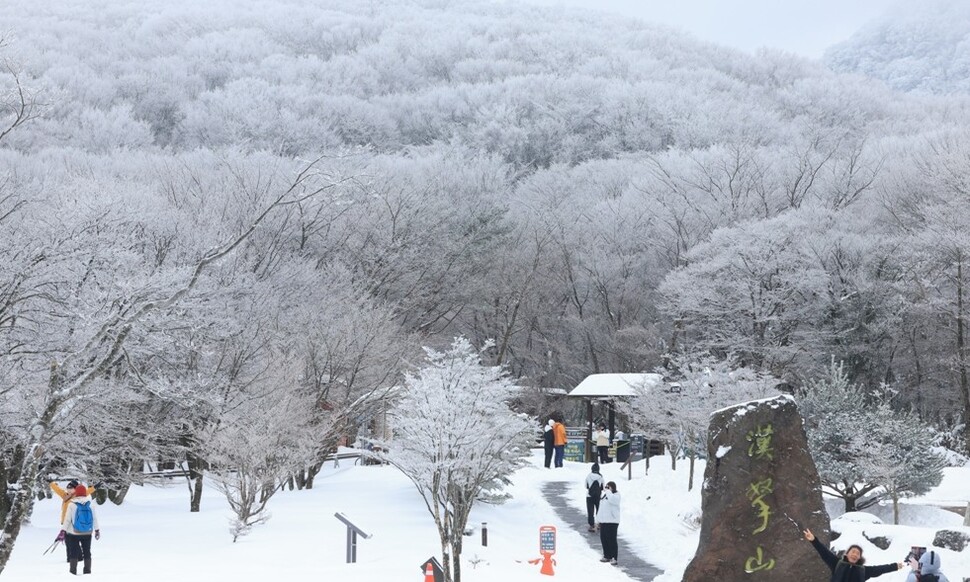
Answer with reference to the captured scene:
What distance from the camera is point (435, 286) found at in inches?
1656

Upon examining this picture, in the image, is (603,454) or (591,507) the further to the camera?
(603,454)

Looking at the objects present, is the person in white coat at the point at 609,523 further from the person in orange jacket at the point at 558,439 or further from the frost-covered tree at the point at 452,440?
the person in orange jacket at the point at 558,439

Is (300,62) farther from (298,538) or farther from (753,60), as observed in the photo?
(298,538)

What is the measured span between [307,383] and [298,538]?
8.26 metres

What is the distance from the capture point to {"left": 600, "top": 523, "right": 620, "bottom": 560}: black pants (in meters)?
14.6

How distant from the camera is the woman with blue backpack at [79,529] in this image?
11648mm

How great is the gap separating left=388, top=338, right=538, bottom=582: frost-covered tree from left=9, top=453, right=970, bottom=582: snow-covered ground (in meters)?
0.94

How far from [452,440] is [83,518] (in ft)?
15.2

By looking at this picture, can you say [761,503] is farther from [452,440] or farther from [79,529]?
[79,529]

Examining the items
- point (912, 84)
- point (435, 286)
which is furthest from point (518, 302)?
point (912, 84)

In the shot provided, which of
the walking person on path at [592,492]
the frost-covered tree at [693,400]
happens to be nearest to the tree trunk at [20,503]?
the walking person on path at [592,492]

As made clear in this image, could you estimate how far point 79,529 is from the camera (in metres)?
11.7

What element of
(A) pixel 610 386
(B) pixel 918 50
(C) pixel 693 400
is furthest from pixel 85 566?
(B) pixel 918 50

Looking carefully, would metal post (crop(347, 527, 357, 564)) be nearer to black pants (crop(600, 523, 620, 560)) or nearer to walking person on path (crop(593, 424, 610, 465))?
black pants (crop(600, 523, 620, 560))
